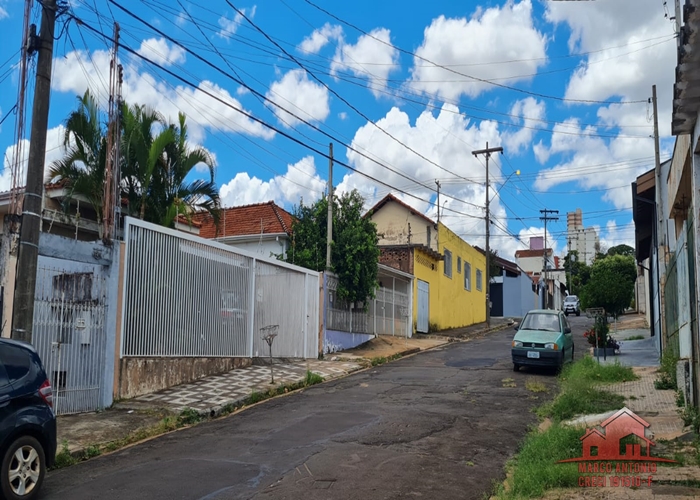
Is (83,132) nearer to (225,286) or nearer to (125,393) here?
(225,286)

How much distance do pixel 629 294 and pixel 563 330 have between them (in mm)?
3819

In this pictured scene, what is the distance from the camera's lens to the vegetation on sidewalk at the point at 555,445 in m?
6.17

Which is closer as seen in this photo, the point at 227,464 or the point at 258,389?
the point at 227,464

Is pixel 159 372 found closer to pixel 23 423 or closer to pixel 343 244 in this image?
pixel 23 423

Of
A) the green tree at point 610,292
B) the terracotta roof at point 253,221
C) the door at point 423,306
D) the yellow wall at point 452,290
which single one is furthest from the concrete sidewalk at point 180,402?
the yellow wall at point 452,290

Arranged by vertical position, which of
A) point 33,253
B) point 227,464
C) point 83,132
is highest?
point 83,132

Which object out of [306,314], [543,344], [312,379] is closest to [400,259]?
[306,314]

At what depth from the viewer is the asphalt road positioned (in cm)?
629

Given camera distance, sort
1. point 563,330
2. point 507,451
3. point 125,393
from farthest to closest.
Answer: point 563,330 < point 125,393 < point 507,451

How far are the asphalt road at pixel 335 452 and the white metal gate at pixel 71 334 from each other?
1.88 m

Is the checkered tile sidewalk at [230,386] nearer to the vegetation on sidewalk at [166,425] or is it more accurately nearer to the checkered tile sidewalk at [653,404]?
the vegetation on sidewalk at [166,425]

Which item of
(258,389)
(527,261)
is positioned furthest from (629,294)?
(527,261)

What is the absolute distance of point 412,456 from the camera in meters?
7.52

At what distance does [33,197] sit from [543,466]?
23.3 feet
